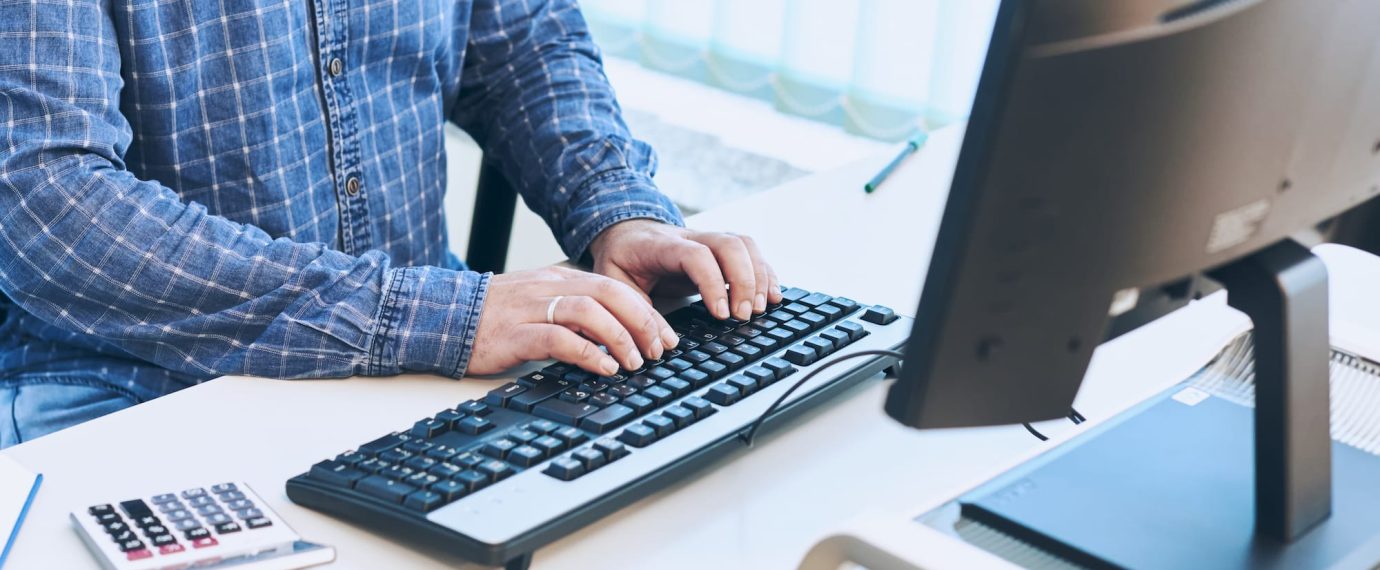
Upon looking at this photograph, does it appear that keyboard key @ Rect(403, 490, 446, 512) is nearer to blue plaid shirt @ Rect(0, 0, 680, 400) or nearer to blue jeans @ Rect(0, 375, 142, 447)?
blue plaid shirt @ Rect(0, 0, 680, 400)

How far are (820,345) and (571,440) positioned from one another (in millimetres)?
211

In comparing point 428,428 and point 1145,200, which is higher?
point 1145,200

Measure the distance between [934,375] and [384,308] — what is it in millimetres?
468

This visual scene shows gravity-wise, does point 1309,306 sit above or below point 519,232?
above

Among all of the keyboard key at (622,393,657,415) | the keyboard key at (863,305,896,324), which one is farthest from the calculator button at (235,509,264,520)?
the keyboard key at (863,305,896,324)

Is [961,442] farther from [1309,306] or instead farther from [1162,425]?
[1309,306]

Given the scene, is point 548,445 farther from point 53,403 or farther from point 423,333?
point 53,403

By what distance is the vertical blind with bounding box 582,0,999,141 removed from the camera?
1.67 m

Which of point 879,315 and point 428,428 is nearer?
point 428,428

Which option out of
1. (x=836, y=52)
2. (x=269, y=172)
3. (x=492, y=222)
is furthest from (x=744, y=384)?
(x=836, y=52)

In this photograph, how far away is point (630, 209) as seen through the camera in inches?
44.9

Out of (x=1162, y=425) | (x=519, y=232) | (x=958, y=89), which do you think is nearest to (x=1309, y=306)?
(x=1162, y=425)

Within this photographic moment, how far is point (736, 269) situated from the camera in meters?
0.96

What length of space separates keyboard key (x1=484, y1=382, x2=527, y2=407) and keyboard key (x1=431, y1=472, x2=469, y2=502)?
4.2 inches
